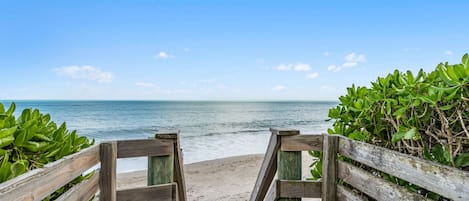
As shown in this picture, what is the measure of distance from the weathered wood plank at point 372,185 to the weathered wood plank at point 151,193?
1.47 metres

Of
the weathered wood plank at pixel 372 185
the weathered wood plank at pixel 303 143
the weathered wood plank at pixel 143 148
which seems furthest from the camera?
the weathered wood plank at pixel 303 143

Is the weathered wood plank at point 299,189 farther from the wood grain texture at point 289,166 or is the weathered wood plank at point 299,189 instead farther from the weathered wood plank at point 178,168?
the weathered wood plank at point 178,168

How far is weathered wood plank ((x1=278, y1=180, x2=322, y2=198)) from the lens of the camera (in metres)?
2.59

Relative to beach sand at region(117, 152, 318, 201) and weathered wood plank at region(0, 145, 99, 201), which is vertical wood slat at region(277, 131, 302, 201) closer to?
weathered wood plank at region(0, 145, 99, 201)

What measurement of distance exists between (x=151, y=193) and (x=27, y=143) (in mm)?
1194

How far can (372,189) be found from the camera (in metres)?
2.01

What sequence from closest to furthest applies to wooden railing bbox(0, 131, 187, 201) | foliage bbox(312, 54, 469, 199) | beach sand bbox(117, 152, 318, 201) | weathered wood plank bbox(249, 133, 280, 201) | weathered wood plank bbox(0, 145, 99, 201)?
weathered wood plank bbox(0, 145, 99, 201) → wooden railing bbox(0, 131, 187, 201) → foliage bbox(312, 54, 469, 199) → weathered wood plank bbox(249, 133, 280, 201) → beach sand bbox(117, 152, 318, 201)

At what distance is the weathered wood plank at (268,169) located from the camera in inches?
107

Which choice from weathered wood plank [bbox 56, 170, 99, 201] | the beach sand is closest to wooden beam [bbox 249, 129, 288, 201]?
weathered wood plank [bbox 56, 170, 99, 201]

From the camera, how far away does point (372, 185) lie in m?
2.01

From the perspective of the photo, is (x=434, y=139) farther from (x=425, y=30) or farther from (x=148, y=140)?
(x=425, y=30)

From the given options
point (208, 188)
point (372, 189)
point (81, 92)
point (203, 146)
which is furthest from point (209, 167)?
point (81, 92)

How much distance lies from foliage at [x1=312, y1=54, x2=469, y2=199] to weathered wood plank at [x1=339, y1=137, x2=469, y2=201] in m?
0.13

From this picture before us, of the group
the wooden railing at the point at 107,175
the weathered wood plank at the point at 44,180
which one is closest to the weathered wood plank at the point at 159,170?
the wooden railing at the point at 107,175
